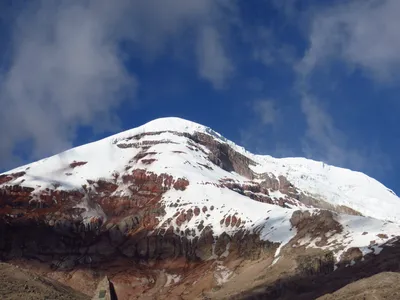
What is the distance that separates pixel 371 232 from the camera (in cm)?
17612

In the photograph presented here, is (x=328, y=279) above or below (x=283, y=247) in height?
below

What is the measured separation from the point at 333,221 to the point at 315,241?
11.7 m

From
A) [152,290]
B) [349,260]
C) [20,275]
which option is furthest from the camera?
[152,290]

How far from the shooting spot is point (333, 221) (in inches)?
7520

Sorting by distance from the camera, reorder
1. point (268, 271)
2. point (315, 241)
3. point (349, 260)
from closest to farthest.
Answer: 1. point (349, 260)
2. point (268, 271)
3. point (315, 241)

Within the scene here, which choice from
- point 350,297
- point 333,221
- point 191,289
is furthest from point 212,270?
point 350,297

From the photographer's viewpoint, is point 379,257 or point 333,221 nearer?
point 379,257

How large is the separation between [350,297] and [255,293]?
288ft

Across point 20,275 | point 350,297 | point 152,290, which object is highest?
point 152,290

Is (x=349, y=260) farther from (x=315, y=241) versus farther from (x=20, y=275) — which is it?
(x=20, y=275)

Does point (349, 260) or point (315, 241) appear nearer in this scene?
point (349, 260)

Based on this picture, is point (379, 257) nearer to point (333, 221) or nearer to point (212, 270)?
point (333, 221)

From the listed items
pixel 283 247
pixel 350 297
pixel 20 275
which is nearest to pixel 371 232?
Answer: pixel 283 247

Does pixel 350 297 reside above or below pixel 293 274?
below
